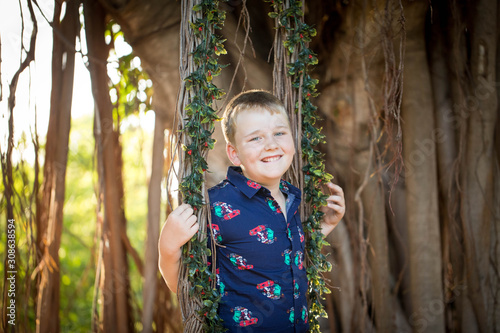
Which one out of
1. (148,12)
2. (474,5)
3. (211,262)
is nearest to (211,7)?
(148,12)

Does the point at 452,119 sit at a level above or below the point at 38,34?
below

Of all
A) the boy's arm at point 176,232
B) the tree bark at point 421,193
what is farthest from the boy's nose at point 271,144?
the tree bark at point 421,193

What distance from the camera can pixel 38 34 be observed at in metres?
2.09

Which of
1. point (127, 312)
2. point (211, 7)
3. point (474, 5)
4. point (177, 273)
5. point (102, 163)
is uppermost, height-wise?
point (474, 5)

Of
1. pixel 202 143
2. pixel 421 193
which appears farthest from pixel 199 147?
pixel 421 193

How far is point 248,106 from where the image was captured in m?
1.54

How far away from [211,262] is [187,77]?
66 cm

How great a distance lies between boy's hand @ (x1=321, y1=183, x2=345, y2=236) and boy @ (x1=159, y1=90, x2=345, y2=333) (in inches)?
7.8

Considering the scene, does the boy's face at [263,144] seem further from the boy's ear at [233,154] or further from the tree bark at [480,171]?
the tree bark at [480,171]

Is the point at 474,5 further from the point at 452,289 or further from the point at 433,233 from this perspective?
the point at 452,289

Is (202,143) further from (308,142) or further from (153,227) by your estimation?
(153,227)

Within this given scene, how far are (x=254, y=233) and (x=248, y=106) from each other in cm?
46

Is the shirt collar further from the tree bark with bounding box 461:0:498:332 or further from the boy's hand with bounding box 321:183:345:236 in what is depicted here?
the tree bark with bounding box 461:0:498:332

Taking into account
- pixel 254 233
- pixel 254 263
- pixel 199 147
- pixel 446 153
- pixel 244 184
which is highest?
pixel 446 153
